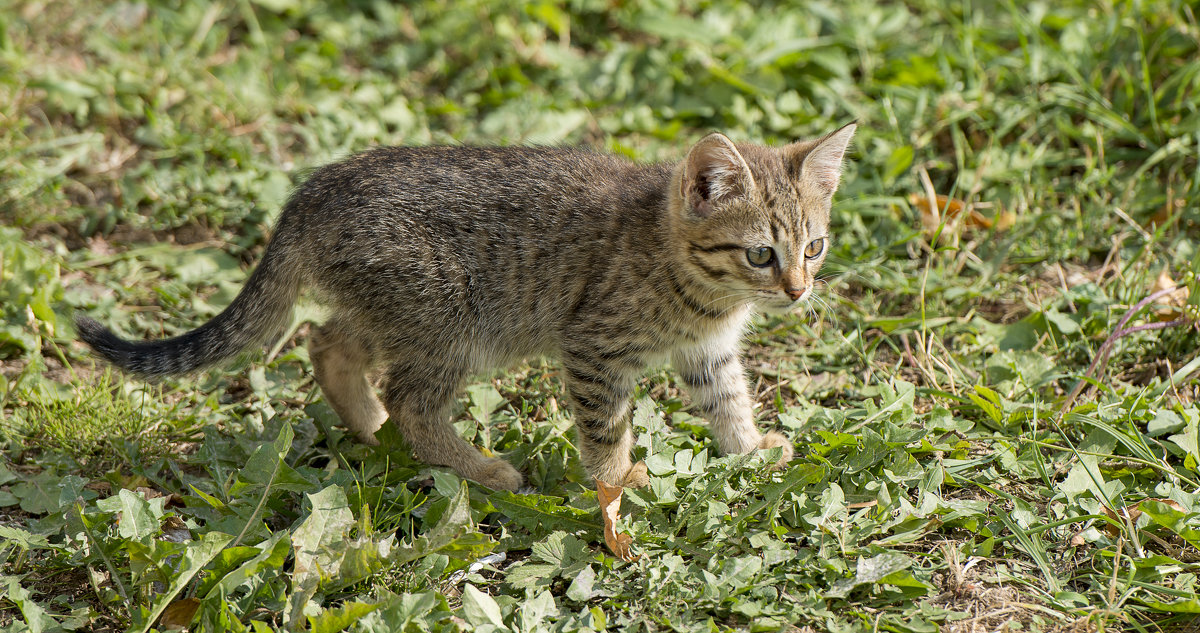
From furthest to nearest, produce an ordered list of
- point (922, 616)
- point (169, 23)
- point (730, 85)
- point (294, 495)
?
point (169, 23) → point (730, 85) → point (294, 495) → point (922, 616)

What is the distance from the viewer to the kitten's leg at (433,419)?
425 cm

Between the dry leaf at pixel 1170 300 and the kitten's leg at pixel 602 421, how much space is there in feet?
8.57

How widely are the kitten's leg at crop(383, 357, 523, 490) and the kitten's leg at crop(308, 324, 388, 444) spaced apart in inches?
8.9

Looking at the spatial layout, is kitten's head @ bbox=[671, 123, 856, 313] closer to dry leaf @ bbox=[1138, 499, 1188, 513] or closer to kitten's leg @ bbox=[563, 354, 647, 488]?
kitten's leg @ bbox=[563, 354, 647, 488]

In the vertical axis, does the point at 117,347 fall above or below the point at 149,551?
above

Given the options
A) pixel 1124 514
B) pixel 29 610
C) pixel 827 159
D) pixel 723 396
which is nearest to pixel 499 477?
pixel 723 396

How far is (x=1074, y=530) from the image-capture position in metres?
3.72

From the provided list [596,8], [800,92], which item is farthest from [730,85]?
[596,8]

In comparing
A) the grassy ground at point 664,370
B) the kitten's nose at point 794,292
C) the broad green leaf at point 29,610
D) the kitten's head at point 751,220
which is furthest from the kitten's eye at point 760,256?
the broad green leaf at point 29,610

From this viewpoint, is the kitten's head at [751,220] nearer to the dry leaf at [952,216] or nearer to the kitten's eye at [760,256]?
the kitten's eye at [760,256]

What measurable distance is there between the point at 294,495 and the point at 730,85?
396cm

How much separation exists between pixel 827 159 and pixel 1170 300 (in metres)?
1.90

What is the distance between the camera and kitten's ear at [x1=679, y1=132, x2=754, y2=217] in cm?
393

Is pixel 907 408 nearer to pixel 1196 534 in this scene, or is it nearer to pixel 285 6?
pixel 1196 534
